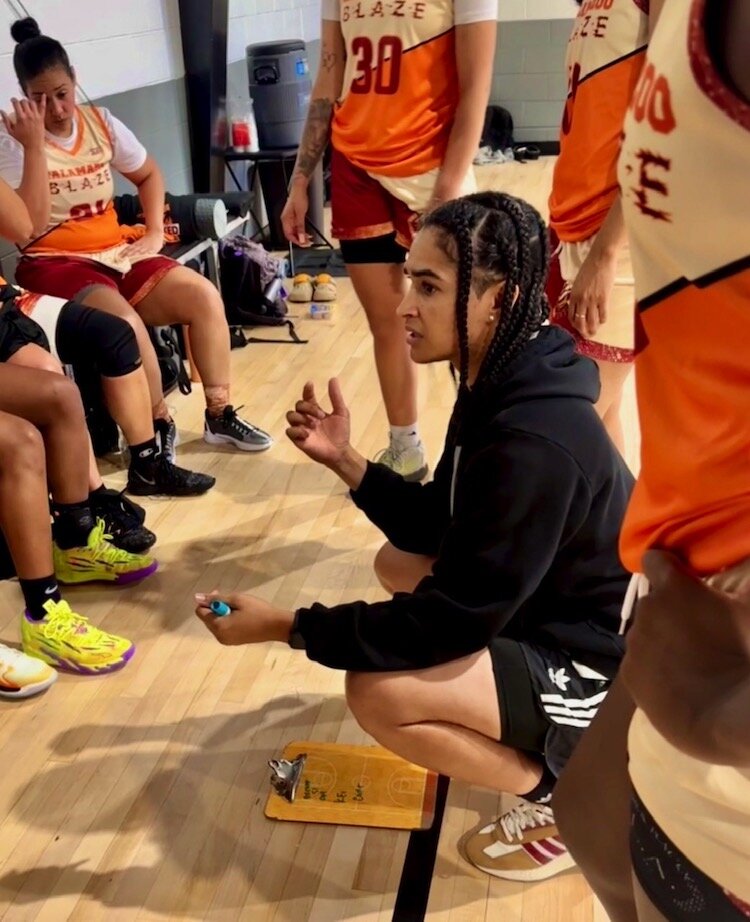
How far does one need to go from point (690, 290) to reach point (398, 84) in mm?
1897

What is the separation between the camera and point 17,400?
80.5 inches

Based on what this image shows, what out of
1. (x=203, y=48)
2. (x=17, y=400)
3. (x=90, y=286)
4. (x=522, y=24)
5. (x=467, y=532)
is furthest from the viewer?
(x=522, y=24)

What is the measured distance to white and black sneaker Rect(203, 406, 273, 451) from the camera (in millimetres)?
2912

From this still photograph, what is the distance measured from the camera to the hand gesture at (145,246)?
2.87 metres

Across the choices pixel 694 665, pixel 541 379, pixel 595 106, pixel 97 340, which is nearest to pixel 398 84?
pixel 595 106

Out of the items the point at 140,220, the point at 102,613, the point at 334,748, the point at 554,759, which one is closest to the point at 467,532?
the point at 554,759

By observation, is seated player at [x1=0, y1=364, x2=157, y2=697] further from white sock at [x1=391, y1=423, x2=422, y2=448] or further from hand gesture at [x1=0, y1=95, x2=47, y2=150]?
white sock at [x1=391, y1=423, x2=422, y2=448]

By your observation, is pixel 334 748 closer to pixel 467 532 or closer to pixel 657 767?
pixel 467 532

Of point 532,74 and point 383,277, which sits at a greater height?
point 383,277

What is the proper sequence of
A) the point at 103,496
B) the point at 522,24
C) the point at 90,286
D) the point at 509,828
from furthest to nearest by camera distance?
1. the point at 522,24
2. the point at 90,286
3. the point at 103,496
4. the point at 509,828

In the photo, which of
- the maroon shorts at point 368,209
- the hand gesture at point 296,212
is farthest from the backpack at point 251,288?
the maroon shorts at point 368,209

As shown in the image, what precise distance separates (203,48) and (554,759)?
3624 mm

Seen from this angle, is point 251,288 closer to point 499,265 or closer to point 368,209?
point 368,209

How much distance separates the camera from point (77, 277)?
2.66 metres
